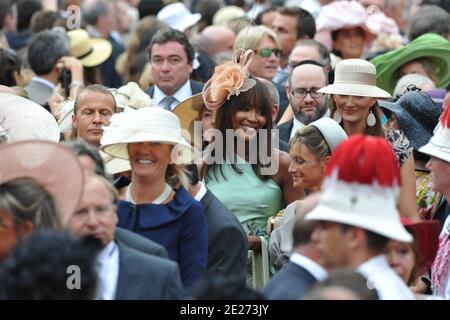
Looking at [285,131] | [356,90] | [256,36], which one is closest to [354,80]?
[356,90]

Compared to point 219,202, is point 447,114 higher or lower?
higher

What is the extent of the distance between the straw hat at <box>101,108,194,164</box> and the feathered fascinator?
935 mm

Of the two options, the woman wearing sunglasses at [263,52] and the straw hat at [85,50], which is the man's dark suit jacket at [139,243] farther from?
the straw hat at [85,50]

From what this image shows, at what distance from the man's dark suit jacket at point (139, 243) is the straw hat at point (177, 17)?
7384 millimetres

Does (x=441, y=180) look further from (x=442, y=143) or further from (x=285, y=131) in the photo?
(x=285, y=131)

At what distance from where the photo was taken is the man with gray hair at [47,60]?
1131 centimetres

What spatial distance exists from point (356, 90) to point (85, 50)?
4355mm

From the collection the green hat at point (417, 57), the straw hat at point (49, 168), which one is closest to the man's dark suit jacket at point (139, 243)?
the straw hat at point (49, 168)

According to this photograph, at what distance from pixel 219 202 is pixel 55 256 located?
105 inches

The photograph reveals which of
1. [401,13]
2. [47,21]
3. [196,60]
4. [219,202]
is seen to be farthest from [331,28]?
[219,202]

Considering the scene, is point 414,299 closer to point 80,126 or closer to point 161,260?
point 161,260

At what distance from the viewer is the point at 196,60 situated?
38.2 feet

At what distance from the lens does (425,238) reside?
20.3 ft

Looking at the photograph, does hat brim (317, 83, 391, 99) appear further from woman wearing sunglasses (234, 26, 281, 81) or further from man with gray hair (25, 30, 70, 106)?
man with gray hair (25, 30, 70, 106)
